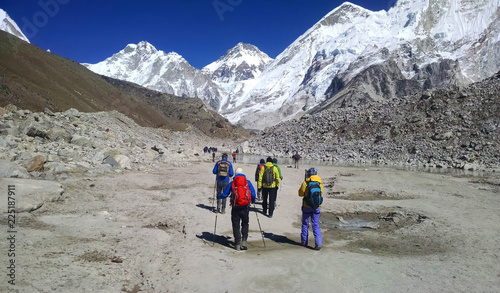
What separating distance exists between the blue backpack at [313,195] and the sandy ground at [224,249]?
1179 millimetres

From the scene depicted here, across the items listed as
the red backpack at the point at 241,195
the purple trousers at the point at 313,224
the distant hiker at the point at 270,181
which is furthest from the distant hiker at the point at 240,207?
the distant hiker at the point at 270,181

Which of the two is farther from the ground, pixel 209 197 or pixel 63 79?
pixel 63 79

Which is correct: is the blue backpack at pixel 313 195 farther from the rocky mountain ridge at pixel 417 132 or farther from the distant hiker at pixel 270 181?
the rocky mountain ridge at pixel 417 132

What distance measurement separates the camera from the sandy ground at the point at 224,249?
554 centimetres

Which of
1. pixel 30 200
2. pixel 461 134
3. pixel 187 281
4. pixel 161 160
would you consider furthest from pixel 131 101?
pixel 187 281

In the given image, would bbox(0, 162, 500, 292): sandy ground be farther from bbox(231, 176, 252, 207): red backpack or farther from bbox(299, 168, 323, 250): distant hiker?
bbox(231, 176, 252, 207): red backpack

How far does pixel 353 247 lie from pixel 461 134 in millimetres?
38228

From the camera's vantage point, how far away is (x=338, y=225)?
438 inches

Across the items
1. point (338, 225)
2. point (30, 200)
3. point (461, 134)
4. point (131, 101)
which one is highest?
point (131, 101)

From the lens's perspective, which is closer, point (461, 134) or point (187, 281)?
point (187, 281)

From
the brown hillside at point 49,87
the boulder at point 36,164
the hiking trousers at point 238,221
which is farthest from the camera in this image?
the brown hillside at point 49,87

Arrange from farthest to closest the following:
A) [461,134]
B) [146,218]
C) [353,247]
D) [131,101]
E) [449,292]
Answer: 1. [131,101]
2. [461,134]
3. [146,218]
4. [353,247]
5. [449,292]

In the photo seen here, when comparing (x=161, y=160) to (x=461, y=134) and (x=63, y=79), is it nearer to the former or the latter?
(x=461, y=134)

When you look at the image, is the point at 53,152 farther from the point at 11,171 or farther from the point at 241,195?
the point at 241,195
